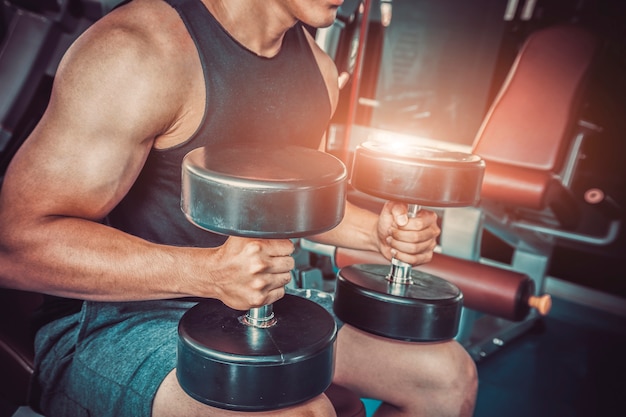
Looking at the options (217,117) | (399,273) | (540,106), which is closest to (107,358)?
(217,117)

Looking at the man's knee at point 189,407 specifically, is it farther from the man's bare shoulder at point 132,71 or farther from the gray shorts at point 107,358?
the man's bare shoulder at point 132,71

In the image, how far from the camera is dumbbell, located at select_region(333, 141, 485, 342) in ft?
3.24

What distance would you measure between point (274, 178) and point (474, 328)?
2067mm

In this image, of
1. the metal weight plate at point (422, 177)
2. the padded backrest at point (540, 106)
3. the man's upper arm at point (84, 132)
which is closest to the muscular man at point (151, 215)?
the man's upper arm at point (84, 132)

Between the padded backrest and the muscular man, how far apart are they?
920 mm

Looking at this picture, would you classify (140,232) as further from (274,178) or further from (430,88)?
(430,88)

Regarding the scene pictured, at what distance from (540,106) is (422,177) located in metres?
1.16

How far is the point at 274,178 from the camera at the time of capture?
26.3 inches

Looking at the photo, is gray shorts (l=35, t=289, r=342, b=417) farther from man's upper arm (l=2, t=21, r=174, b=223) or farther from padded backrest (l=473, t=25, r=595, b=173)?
padded backrest (l=473, t=25, r=595, b=173)

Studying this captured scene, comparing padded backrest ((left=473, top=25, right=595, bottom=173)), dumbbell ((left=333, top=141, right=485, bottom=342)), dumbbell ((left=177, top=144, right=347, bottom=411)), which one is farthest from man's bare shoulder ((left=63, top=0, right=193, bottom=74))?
padded backrest ((left=473, top=25, right=595, bottom=173))

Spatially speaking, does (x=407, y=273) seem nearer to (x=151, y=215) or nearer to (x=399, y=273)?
(x=399, y=273)

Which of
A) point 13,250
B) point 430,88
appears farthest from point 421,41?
point 13,250

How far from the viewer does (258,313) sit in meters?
0.83

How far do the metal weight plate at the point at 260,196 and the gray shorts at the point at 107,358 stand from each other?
0.32 metres
